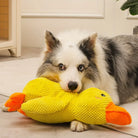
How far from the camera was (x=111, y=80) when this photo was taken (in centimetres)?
179

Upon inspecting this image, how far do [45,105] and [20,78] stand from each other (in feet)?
4.04

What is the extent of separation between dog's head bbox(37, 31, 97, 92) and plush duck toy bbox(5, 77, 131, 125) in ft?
0.24

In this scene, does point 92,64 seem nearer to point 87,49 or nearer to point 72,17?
point 87,49

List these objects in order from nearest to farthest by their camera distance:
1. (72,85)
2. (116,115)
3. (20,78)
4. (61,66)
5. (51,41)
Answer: (116,115)
(72,85)
(61,66)
(51,41)
(20,78)

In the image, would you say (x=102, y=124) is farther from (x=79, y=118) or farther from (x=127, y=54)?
(x=127, y=54)

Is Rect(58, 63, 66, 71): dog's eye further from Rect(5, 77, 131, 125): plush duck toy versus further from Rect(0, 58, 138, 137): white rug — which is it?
Rect(0, 58, 138, 137): white rug

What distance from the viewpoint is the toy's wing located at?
1360mm

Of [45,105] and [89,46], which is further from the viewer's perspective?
[89,46]

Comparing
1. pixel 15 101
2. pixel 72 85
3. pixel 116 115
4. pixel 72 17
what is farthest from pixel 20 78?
pixel 72 17

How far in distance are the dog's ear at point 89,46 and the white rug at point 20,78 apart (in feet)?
1.14

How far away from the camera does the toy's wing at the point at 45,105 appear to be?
4.46ft

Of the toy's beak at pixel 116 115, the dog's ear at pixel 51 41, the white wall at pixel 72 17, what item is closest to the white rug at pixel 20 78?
the toy's beak at pixel 116 115

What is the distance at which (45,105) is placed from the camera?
1361mm

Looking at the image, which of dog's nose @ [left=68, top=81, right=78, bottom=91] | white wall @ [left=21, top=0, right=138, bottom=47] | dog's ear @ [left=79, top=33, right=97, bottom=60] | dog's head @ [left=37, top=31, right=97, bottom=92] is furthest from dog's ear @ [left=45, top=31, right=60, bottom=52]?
white wall @ [left=21, top=0, right=138, bottom=47]
